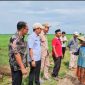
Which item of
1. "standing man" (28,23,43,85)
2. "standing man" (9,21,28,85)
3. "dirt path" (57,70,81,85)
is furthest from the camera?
"dirt path" (57,70,81,85)

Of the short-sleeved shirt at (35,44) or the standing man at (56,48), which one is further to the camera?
the standing man at (56,48)

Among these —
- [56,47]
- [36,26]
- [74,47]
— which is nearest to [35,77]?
[36,26]

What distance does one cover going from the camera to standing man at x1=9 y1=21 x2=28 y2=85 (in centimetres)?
882

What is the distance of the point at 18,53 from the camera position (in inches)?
349

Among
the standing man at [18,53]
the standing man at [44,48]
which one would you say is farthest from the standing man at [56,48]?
the standing man at [18,53]

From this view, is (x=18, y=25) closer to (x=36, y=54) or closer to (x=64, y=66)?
(x=36, y=54)

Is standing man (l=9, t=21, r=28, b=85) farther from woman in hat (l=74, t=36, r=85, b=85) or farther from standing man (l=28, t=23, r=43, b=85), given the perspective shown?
woman in hat (l=74, t=36, r=85, b=85)

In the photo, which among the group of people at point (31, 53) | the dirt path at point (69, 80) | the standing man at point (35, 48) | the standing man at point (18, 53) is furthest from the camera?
the dirt path at point (69, 80)

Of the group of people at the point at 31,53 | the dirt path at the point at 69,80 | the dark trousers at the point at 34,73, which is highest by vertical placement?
the group of people at the point at 31,53

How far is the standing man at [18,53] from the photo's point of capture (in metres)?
8.82

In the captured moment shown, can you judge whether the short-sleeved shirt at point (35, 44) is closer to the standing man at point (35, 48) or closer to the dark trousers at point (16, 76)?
the standing man at point (35, 48)

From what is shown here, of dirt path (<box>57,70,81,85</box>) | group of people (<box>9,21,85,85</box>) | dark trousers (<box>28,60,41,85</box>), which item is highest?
group of people (<box>9,21,85,85</box>)

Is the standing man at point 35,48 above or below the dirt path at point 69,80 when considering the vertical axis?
above

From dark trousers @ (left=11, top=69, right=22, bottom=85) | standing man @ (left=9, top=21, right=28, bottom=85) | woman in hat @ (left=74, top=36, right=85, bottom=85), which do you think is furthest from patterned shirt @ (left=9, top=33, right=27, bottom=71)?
woman in hat @ (left=74, top=36, right=85, bottom=85)
